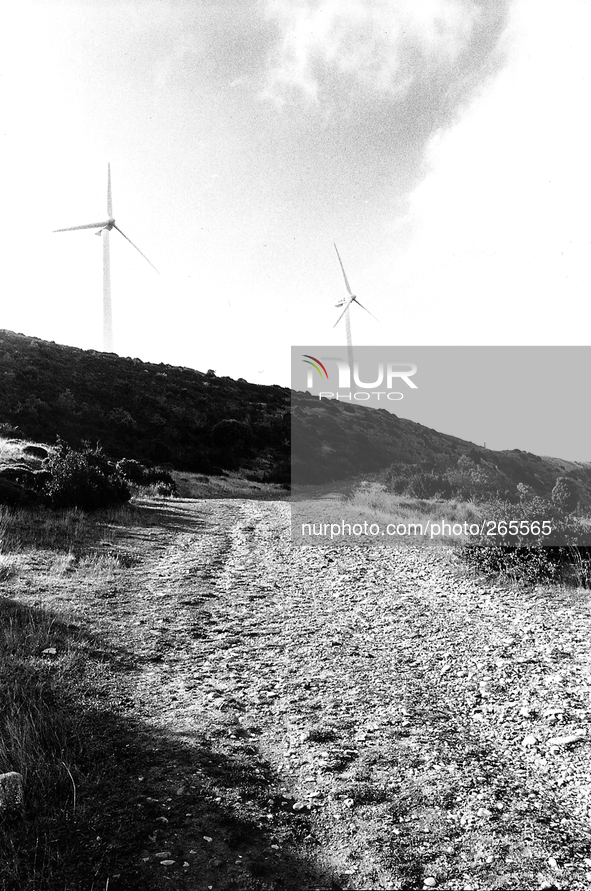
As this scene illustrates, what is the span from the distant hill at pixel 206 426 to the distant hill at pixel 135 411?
0.11m

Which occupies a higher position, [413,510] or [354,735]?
[413,510]

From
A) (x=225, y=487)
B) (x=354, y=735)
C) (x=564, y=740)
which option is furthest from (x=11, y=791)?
(x=225, y=487)

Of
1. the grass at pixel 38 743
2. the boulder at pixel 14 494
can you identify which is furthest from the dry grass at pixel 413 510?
the boulder at pixel 14 494

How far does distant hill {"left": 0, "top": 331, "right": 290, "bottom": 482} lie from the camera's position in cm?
3775

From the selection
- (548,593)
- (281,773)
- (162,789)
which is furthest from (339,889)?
(548,593)

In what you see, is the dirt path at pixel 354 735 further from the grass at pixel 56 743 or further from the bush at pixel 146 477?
the bush at pixel 146 477

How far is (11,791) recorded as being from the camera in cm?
365

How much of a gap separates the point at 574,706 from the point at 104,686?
4641 millimetres

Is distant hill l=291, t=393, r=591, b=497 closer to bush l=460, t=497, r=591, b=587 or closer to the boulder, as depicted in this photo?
bush l=460, t=497, r=591, b=587

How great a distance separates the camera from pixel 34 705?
16.0 feet

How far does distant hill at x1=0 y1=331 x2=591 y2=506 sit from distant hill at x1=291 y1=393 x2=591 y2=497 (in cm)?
17

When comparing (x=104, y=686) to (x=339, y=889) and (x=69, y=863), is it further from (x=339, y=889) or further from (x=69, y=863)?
(x=339, y=889)

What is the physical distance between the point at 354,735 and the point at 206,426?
42784 mm

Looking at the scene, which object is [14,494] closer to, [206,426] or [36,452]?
[36,452]
